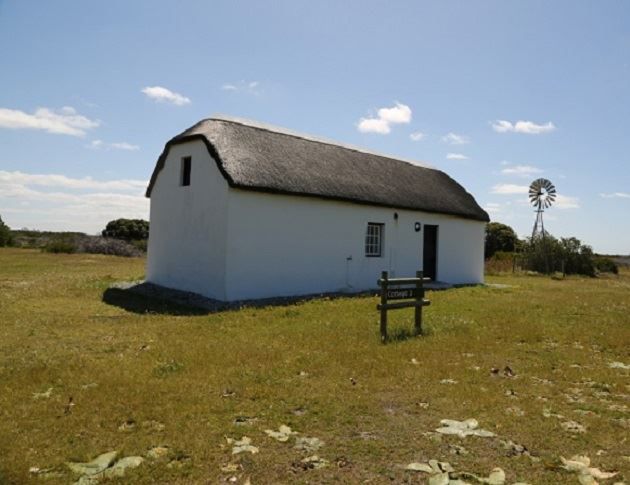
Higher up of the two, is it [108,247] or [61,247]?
[108,247]

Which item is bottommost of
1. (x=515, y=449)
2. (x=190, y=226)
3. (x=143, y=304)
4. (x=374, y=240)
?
(x=515, y=449)

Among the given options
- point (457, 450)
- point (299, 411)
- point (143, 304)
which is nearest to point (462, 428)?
point (457, 450)

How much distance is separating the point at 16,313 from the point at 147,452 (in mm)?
8191

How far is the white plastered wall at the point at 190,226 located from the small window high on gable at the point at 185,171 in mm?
97

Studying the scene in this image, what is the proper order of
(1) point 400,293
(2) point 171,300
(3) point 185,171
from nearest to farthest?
(1) point 400,293, (2) point 171,300, (3) point 185,171

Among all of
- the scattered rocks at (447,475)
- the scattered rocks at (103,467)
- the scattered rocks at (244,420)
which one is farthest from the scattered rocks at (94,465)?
the scattered rocks at (447,475)

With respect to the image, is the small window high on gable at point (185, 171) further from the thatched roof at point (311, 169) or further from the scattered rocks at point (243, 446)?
the scattered rocks at point (243, 446)

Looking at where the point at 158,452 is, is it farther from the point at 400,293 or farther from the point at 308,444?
the point at 400,293

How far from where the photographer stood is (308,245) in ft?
50.3

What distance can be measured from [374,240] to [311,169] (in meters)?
3.67

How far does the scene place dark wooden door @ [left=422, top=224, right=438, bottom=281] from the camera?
2019cm

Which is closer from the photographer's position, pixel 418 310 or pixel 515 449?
pixel 515 449

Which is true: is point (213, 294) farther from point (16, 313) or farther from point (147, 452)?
point (147, 452)

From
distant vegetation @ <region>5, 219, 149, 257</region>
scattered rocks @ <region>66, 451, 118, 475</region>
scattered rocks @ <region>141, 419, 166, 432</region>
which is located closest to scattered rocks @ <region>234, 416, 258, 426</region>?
scattered rocks @ <region>141, 419, 166, 432</region>
